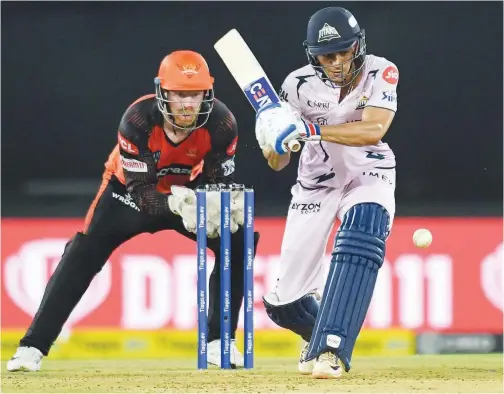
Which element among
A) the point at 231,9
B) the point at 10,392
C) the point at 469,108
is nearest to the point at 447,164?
the point at 469,108

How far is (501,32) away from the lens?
9.23 metres

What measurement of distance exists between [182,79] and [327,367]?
1324 mm

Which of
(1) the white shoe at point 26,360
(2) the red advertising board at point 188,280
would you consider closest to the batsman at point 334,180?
(1) the white shoe at point 26,360

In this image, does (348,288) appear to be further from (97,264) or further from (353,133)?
(97,264)

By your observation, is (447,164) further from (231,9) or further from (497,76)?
(231,9)

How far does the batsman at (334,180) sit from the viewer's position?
4973 millimetres

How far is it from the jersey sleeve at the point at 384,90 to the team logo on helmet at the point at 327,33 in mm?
255

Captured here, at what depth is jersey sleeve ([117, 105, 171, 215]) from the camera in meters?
5.52

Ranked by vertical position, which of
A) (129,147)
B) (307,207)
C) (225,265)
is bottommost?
(225,265)

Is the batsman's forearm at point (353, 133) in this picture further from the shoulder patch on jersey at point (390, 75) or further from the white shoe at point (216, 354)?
the white shoe at point (216, 354)

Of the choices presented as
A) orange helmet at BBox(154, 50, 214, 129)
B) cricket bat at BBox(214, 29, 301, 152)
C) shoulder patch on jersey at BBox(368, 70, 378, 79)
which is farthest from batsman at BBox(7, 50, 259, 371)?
shoulder patch on jersey at BBox(368, 70, 378, 79)

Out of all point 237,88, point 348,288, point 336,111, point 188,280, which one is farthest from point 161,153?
point 237,88

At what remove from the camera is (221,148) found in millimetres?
5645

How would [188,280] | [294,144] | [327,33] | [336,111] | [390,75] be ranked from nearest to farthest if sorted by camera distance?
[294,144]
[327,33]
[390,75]
[336,111]
[188,280]
